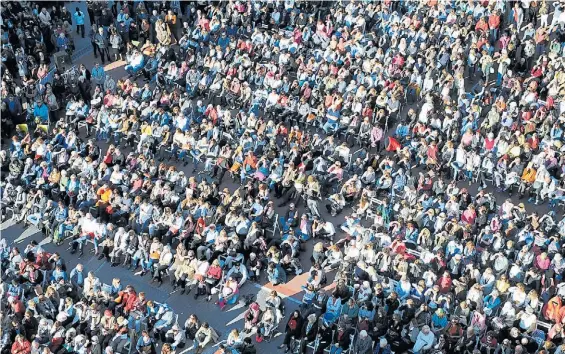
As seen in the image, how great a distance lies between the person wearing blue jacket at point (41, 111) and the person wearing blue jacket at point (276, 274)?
11.7 meters

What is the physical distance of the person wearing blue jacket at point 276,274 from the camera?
27.7 meters

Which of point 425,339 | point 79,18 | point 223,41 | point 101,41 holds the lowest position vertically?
point 425,339

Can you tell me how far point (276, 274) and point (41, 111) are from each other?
1209 centimetres

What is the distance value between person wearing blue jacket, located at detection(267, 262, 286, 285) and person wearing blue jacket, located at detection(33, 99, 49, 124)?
459 inches

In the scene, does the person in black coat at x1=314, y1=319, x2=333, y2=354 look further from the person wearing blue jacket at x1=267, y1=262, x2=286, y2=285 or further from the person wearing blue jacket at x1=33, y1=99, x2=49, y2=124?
the person wearing blue jacket at x1=33, y1=99, x2=49, y2=124

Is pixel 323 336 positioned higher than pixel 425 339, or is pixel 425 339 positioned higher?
pixel 425 339

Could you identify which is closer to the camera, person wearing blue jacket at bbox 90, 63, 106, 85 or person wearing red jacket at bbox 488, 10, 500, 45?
person wearing red jacket at bbox 488, 10, 500, 45

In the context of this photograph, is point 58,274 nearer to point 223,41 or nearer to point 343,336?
point 343,336

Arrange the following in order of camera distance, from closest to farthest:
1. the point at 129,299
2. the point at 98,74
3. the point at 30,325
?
the point at 30,325, the point at 129,299, the point at 98,74

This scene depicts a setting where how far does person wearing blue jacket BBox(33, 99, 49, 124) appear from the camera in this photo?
34.8 meters

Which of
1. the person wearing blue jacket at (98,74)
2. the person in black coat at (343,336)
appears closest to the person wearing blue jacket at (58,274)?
the person in black coat at (343,336)

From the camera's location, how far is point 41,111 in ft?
114

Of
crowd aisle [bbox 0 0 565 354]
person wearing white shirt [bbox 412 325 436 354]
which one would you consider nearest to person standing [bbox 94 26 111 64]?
crowd aisle [bbox 0 0 565 354]

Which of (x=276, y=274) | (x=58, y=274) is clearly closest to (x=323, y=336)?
(x=276, y=274)
